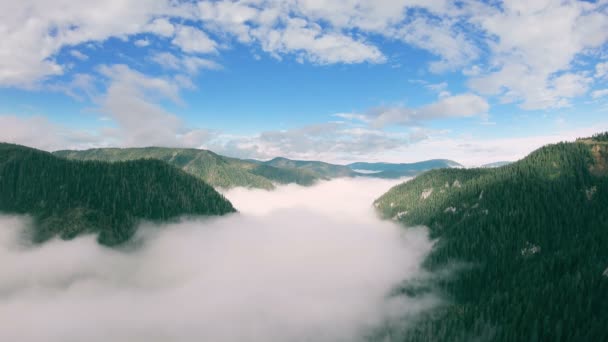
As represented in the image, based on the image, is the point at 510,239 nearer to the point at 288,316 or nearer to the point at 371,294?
the point at 371,294

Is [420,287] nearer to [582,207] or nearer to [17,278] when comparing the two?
[582,207]

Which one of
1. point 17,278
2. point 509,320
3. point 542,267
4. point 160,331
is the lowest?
point 160,331

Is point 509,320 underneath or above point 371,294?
above

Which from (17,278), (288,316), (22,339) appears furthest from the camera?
(17,278)

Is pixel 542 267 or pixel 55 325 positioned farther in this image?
pixel 55 325

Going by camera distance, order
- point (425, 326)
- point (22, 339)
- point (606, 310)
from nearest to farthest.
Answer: point (606, 310)
point (425, 326)
point (22, 339)

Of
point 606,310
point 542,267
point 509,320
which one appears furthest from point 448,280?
point 606,310
